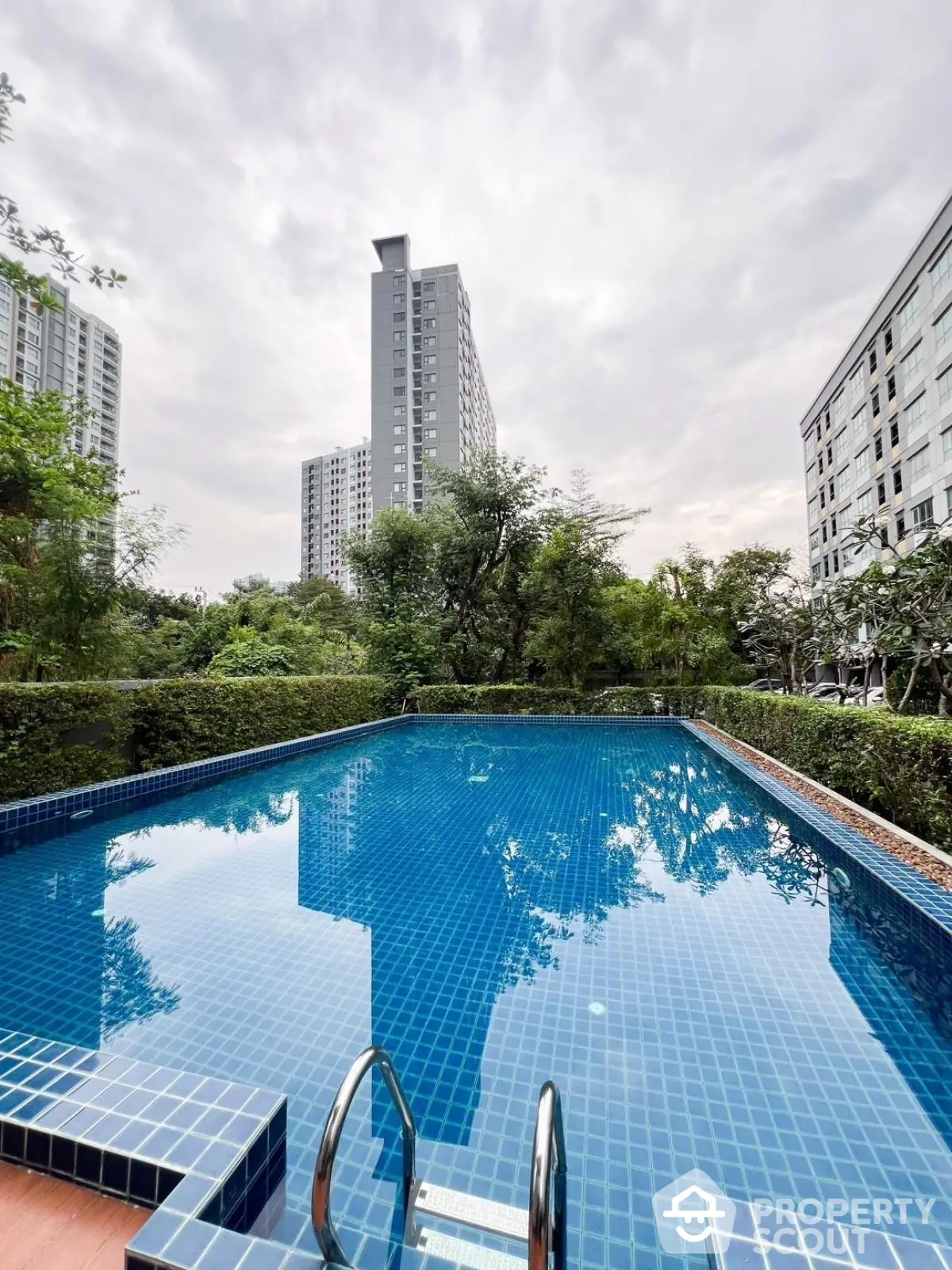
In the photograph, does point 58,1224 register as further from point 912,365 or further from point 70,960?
point 912,365

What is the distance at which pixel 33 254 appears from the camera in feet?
13.0

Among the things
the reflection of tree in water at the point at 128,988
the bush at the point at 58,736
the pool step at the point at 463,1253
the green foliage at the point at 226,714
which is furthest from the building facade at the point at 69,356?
the pool step at the point at 463,1253

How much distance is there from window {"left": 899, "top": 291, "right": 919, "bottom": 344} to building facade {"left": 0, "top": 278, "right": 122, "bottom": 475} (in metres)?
56.2

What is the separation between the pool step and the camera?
1.34 m

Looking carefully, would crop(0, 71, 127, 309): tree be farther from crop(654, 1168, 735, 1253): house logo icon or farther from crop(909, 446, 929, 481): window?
crop(909, 446, 929, 481): window

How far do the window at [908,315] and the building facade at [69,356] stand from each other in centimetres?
5617

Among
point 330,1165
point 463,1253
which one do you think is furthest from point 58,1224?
point 463,1253

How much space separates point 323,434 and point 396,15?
49786 mm

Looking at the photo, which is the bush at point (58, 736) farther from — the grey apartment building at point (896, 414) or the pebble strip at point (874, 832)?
the grey apartment building at point (896, 414)

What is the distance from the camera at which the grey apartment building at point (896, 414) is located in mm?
20578

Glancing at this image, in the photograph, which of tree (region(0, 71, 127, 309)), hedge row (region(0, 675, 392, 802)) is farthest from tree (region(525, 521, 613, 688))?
tree (region(0, 71, 127, 309))

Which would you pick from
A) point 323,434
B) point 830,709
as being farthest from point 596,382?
point 323,434

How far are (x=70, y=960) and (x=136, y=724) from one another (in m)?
4.62

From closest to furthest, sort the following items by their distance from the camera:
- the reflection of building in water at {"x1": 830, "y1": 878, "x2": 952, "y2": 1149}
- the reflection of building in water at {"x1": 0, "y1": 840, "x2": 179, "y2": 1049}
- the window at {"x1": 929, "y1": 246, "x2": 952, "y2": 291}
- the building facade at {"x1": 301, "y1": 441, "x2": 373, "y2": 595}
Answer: the reflection of building in water at {"x1": 830, "y1": 878, "x2": 952, "y2": 1149} → the reflection of building in water at {"x1": 0, "y1": 840, "x2": 179, "y2": 1049} → the window at {"x1": 929, "y1": 246, "x2": 952, "y2": 291} → the building facade at {"x1": 301, "y1": 441, "x2": 373, "y2": 595}
